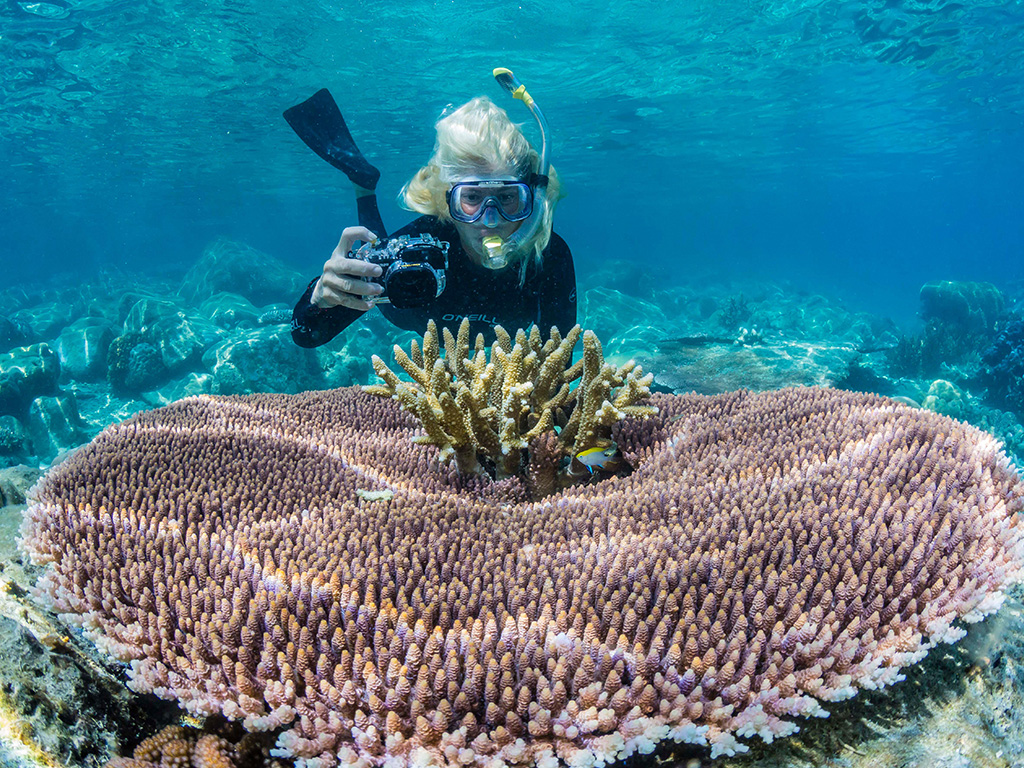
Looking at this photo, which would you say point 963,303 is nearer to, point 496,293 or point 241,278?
point 496,293

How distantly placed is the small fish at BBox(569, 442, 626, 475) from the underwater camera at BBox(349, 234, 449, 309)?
57.0 inches

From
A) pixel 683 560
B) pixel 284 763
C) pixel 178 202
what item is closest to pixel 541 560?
pixel 683 560

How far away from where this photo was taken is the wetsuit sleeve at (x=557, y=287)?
5523 millimetres

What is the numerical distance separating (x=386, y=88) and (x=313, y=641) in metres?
29.4

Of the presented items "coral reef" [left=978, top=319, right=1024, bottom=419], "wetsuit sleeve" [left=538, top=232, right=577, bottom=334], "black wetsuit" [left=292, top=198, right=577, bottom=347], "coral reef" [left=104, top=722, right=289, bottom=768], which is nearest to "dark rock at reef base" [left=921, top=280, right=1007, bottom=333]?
"coral reef" [left=978, top=319, right=1024, bottom=419]

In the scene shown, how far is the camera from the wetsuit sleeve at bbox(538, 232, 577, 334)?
5.52m

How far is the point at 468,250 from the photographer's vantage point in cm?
517

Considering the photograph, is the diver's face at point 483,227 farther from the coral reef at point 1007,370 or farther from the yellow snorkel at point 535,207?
the coral reef at point 1007,370

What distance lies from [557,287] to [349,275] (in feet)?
8.36

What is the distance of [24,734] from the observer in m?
1.58

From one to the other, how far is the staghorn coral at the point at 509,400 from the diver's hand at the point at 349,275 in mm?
511

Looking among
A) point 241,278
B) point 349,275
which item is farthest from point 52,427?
point 241,278

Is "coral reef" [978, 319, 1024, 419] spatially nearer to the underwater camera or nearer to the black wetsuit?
the black wetsuit

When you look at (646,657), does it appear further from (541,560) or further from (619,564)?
(541,560)
